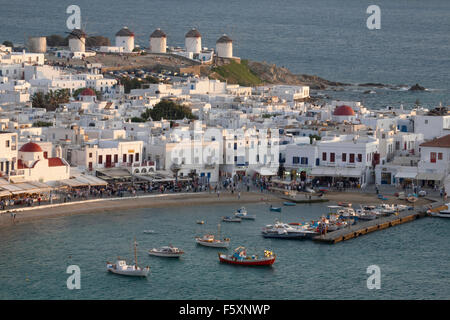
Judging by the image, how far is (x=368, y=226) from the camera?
55.6 meters

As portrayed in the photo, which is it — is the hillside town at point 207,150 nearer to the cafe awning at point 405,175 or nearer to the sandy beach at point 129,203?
the cafe awning at point 405,175

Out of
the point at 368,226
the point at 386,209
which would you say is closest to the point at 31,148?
the point at 368,226

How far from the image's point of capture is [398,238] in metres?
54.1

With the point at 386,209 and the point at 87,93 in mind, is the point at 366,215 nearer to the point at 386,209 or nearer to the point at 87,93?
the point at 386,209

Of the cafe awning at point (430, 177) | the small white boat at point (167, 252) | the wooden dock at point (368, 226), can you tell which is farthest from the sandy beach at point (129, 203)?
the cafe awning at point (430, 177)

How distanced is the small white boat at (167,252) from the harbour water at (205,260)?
245 mm

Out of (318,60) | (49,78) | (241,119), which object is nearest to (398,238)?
(241,119)

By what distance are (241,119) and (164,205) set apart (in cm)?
1936

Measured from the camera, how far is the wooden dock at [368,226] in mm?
53125

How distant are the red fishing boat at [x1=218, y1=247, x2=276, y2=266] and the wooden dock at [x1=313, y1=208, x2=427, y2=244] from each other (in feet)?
→ 15.9

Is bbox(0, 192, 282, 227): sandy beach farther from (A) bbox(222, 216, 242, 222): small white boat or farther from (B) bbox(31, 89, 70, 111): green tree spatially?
(B) bbox(31, 89, 70, 111): green tree

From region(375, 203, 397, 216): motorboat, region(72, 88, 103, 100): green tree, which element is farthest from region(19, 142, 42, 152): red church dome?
region(72, 88, 103, 100): green tree
